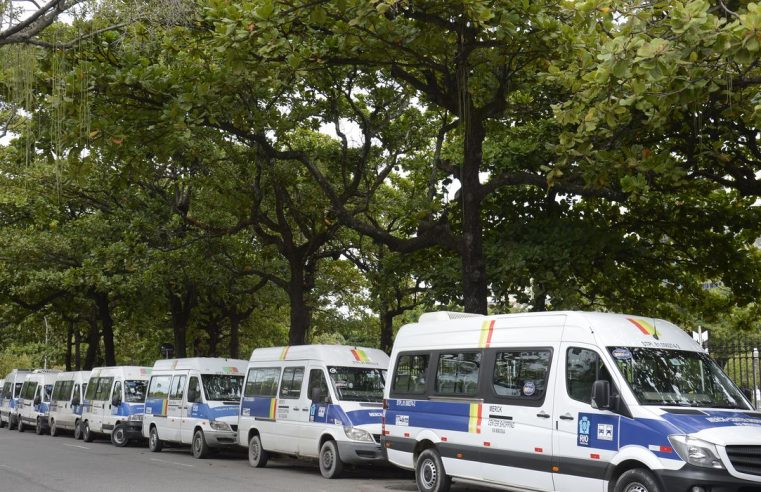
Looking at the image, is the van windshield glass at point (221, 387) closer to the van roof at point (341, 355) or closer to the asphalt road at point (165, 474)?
the asphalt road at point (165, 474)

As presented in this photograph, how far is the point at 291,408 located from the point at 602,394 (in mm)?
8603

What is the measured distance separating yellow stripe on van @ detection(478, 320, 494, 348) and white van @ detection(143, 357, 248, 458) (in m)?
9.59

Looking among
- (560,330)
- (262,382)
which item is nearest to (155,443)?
(262,382)

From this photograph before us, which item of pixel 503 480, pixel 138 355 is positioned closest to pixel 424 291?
pixel 503 480

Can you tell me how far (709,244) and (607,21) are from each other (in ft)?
26.7

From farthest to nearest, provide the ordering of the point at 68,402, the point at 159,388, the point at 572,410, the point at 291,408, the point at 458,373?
the point at 68,402 → the point at 159,388 → the point at 291,408 → the point at 458,373 → the point at 572,410

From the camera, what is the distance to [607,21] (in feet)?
40.3

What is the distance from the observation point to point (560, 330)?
11227 millimetres

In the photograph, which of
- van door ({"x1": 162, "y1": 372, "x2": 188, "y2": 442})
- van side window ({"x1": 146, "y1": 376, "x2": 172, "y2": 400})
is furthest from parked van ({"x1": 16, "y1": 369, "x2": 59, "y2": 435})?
van door ({"x1": 162, "y1": 372, "x2": 188, "y2": 442})

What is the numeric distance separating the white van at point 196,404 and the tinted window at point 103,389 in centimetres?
354

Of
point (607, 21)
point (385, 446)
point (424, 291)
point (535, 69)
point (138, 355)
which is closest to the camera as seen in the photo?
point (607, 21)

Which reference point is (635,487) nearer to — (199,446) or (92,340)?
(199,446)

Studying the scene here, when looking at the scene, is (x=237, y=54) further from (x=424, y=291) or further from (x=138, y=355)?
(x=138, y=355)

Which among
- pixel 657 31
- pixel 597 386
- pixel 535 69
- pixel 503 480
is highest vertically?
pixel 535 69
